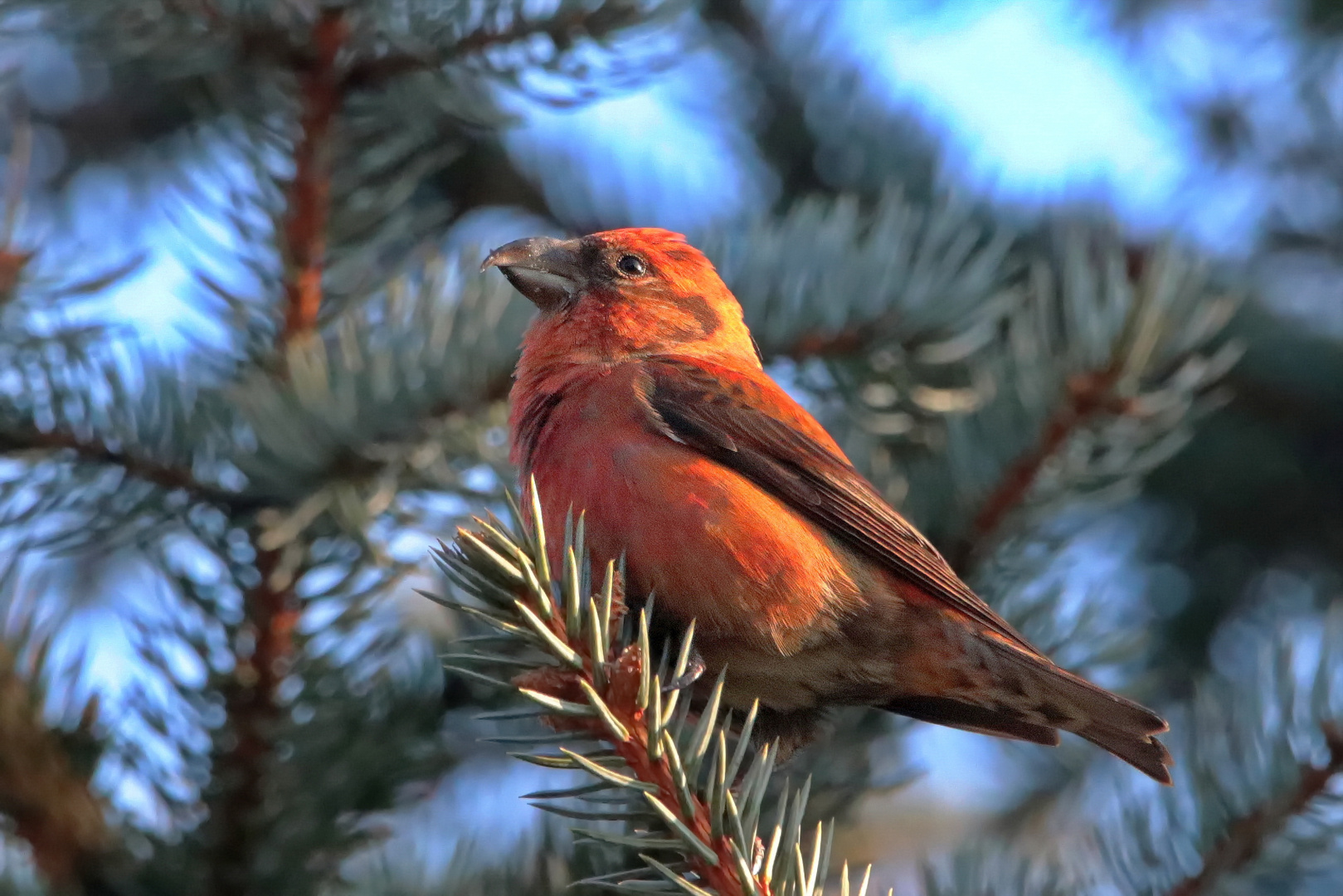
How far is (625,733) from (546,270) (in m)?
1.76

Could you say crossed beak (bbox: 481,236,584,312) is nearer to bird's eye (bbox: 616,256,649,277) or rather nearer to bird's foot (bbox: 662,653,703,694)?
bird's eye (bbox: 616,256,649,277)

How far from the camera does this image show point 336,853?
8.39 ft

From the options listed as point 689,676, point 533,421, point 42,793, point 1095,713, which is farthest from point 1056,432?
point 42,793

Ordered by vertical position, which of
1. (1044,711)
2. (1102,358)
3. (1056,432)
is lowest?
(1044,711)

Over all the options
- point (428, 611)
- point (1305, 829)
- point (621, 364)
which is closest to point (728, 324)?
point (621, 364)

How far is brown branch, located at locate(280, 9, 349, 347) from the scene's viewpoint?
269 cm

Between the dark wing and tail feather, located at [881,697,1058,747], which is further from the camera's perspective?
tail feather, located at [881,697,1058,747]

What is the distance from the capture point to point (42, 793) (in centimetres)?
237

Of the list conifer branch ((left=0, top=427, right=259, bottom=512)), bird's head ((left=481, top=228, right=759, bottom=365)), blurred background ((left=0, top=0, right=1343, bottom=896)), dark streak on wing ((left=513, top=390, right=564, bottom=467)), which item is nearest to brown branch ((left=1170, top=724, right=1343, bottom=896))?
blurred background ((left=0, top=0, right=1343, bottom=896))

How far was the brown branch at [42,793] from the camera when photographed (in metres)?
2.35

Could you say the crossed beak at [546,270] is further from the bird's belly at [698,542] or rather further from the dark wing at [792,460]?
the bird's belly at [698,542]

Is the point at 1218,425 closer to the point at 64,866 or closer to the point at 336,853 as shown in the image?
Answer: the point at 336,853

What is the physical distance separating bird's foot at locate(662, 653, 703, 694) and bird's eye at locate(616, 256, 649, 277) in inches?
47.4

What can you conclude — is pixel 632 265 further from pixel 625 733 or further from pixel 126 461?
pixel 625 733
